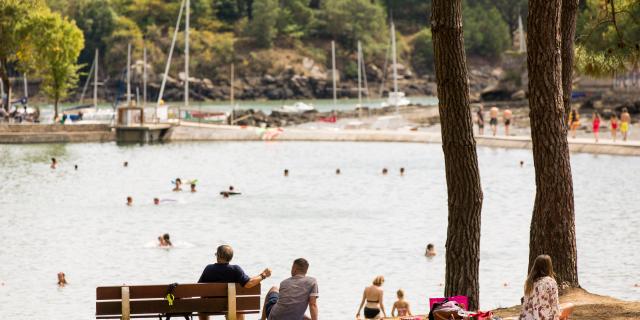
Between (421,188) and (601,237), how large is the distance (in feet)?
62.5

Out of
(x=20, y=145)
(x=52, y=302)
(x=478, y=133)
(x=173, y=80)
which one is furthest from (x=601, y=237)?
(x=173, y=80)

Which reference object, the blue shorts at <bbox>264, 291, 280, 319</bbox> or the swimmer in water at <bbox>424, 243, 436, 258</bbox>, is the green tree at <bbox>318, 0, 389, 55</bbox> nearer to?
the swimmer in water at <bbox>424, 243, 436, 258</bbox>

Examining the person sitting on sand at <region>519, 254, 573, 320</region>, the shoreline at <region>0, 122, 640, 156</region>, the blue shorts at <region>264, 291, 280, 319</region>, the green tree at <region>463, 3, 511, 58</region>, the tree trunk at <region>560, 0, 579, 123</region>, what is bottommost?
the blue shorts at <region>264, 291, 280, 319</region>

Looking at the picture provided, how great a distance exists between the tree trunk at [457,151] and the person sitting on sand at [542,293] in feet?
9.61

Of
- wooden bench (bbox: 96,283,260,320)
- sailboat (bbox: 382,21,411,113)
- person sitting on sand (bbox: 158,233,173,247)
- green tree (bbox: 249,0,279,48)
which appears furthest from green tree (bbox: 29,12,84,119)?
green tree (bbox: 249,0,279,48)

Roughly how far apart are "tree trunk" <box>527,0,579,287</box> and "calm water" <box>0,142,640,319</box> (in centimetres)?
641

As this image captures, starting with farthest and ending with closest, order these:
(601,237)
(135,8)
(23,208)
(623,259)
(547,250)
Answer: (135,8) → (23,208) → (601,237) → (623,259) → (547,250)

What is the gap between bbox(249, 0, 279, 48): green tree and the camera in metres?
187

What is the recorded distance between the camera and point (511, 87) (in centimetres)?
11094

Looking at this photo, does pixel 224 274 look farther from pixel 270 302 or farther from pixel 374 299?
pixel 374 299

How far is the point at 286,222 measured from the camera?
44.6m

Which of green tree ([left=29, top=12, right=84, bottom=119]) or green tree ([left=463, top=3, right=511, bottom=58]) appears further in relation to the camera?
green tree ([left=463, top=3, right=511, bottom=58])

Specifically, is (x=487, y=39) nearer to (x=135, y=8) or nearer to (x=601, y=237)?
(x=135, y=8)

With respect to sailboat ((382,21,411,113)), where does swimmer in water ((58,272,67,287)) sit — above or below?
below
